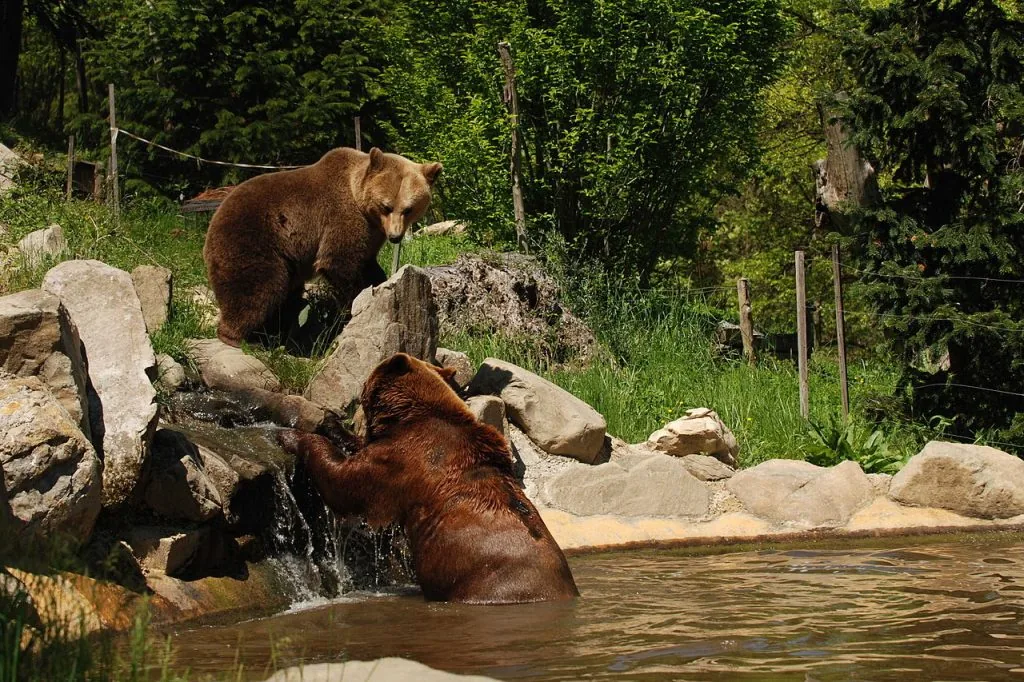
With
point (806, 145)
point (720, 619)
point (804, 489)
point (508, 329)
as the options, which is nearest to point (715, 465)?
point (804, 489)

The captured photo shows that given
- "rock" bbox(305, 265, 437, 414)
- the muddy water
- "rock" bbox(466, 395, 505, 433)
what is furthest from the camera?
"rock" bbox(466, 395, 505, 433)

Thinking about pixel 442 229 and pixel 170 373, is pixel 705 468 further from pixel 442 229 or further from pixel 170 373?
pixel 442 229

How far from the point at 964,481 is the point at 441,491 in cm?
491

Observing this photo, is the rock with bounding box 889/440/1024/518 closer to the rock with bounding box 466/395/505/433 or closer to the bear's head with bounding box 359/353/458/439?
the rock with bounding box 466/395/505/433

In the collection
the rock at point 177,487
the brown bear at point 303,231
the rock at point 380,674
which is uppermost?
the brown bear at point 303,231

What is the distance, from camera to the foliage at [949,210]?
10.8 m

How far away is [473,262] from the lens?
43.0 feet

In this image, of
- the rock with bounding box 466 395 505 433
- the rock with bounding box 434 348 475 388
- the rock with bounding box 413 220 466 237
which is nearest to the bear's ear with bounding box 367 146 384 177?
the rock with bounding box 434 348 475 388

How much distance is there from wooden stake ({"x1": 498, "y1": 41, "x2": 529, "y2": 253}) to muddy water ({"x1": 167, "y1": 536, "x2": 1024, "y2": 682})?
727cm

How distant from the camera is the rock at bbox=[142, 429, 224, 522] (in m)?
6.79

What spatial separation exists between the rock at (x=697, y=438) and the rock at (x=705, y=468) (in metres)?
0.18

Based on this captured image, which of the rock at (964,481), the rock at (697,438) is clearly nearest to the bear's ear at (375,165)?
the rock at (697,438)

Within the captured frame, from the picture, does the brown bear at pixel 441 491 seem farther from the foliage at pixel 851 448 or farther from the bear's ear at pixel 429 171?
the foliage at pixel 851 448

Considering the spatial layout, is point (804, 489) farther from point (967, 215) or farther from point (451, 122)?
point (451, 122)
